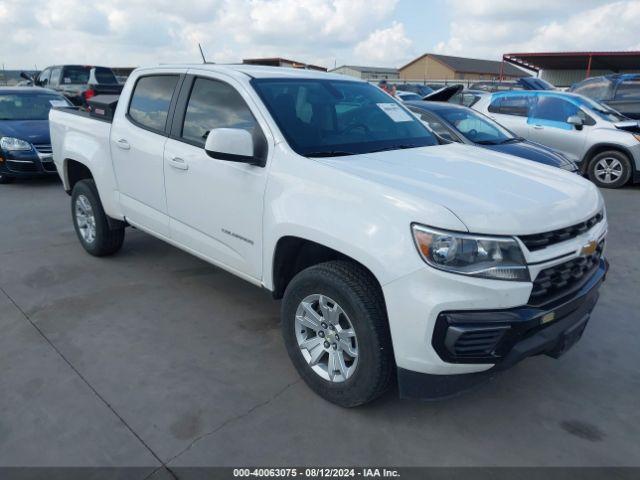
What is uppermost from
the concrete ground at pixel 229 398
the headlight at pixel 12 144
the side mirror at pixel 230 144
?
the side mirror at pixel 230 144

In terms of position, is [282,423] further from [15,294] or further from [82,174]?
[82,174]

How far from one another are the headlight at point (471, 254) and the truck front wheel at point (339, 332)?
1.24 ft

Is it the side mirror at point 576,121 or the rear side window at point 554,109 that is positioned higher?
the rear side window at point 554,109

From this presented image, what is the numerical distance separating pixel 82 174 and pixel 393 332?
13.5 ft

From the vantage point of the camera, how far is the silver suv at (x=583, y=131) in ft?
27.7

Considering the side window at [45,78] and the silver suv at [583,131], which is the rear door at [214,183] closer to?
the silver suv at [583,131]

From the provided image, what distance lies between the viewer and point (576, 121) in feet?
28.0

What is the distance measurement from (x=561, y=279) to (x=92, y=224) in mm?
4159

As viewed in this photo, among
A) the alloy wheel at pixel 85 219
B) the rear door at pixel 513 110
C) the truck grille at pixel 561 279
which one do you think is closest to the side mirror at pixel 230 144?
the truck grille at pixel 561 279

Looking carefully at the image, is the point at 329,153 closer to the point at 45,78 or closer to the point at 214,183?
the point at 214,183

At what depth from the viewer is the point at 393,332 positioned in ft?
7.86

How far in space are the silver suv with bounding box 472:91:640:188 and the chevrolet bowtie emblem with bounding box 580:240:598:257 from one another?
6.71 m

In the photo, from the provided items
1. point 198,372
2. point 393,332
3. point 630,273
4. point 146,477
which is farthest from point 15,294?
point 630,273

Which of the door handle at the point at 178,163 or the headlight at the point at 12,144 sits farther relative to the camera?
the headlight at the point at 12,144
